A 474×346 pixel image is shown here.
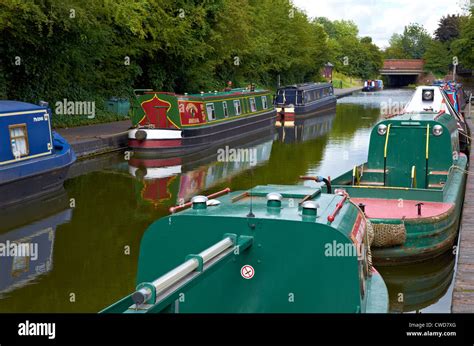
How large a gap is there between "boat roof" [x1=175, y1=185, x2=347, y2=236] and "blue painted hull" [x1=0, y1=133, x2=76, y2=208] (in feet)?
29.5

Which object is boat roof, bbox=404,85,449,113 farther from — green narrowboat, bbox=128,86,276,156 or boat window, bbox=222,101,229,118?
boat window, bbox=222,101,229,118

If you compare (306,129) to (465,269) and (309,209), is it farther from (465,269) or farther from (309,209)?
(309,209)

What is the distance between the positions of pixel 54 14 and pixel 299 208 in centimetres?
1661

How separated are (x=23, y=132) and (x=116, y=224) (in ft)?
12.2

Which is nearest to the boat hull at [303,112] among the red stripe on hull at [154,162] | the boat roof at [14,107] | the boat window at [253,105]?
the boat window at [253,105]

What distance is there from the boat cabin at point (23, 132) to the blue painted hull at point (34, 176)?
0.18 m

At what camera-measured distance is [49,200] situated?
14.9m

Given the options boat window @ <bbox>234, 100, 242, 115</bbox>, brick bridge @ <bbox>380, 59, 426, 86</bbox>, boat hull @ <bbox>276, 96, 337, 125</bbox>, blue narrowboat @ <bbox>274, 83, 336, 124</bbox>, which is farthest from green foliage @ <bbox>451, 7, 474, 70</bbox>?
brick bridge @ <bbox>380, 59, 426, 86</bbox>

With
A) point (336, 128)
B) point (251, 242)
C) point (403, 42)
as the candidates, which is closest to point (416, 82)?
point (403, 42)

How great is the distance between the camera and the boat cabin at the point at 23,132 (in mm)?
14383

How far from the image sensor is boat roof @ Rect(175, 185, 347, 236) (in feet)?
16.8

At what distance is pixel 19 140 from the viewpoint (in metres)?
14.9

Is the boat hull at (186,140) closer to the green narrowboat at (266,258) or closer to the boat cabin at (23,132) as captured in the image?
the boat cabin at (23,132)

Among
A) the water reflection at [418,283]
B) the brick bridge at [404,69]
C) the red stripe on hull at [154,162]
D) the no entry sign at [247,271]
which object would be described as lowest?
the water reflection at [418,283]
